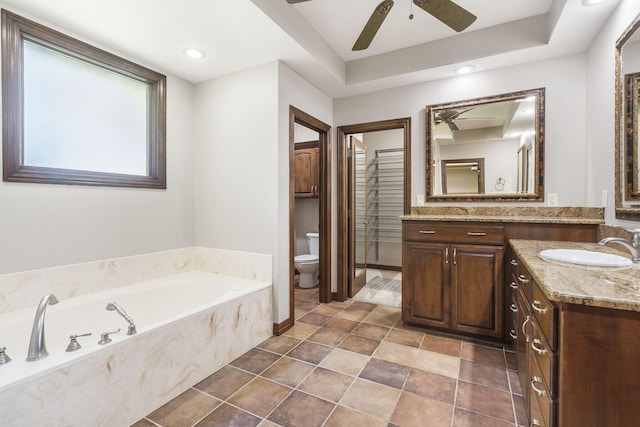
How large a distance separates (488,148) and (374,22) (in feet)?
5.31

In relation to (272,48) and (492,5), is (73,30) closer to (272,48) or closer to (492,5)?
(272,48)

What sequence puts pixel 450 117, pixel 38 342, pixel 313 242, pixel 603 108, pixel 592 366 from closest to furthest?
pixel 592 366
pixel 38 342
pixel 603 108
pixel 450 117
pixel 313 242

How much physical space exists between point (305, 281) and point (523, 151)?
9.25ft

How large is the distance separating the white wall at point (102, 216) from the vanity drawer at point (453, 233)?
2.19 meters

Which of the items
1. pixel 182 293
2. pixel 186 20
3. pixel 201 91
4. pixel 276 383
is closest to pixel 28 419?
pixel 276 383

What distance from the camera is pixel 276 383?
71.2 inches

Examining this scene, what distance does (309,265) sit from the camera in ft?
12.4

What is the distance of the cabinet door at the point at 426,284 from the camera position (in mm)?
2410

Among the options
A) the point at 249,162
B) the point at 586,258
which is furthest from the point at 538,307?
the point at 249,162

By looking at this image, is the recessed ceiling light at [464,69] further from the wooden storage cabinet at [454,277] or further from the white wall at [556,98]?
the wooden storage cabinet at [454,277]

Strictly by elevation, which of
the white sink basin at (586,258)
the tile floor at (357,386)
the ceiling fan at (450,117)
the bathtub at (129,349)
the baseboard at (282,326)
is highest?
the ceiling fan at (450,117)

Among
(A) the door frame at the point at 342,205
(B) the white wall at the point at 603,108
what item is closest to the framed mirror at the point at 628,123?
(B) the white wall at the point at 603,108

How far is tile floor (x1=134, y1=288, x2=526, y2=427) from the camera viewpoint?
1.51 m

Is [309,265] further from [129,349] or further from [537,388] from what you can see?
[537,388]
